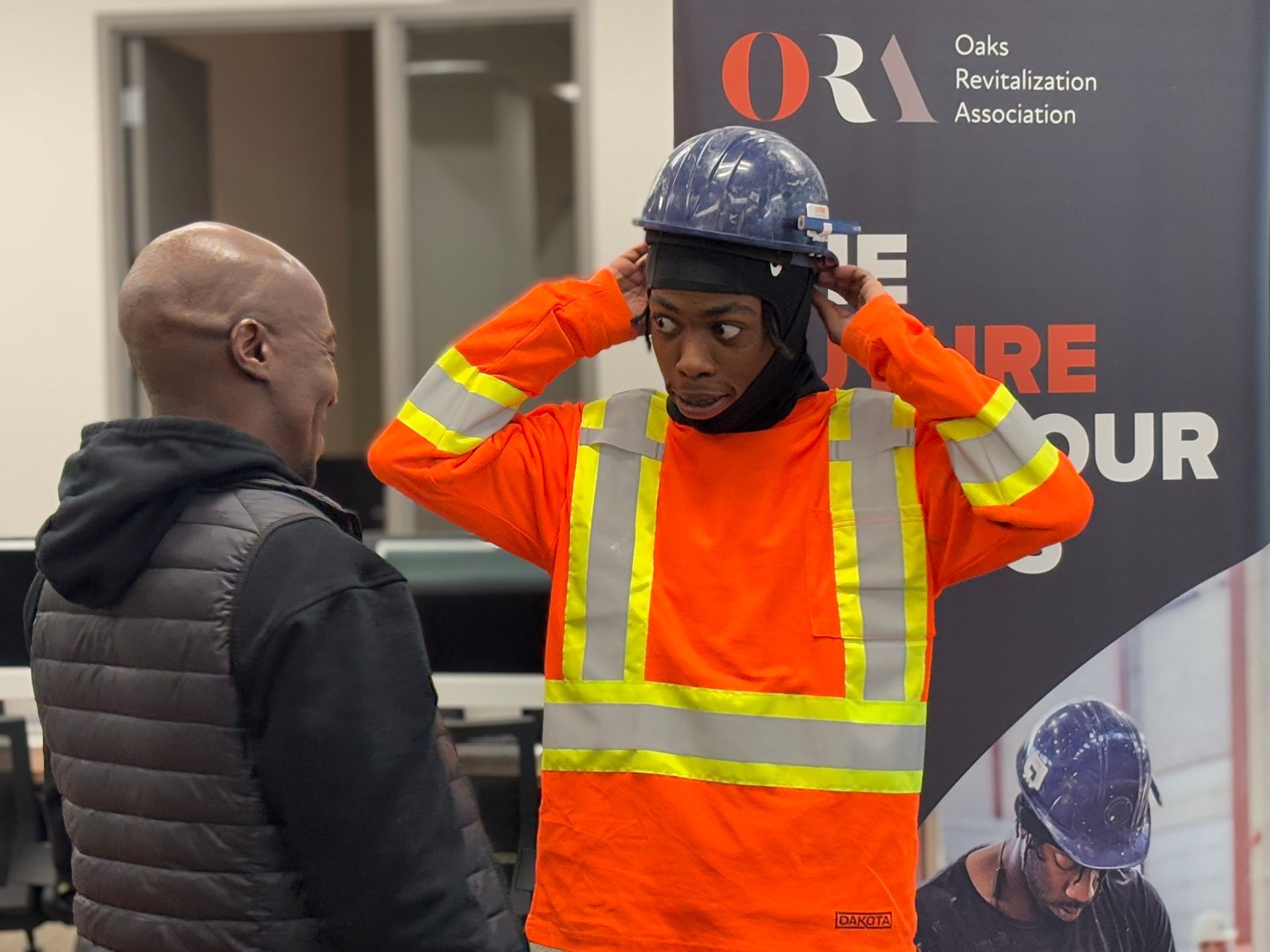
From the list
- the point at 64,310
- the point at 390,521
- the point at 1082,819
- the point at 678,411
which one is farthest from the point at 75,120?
the point at 1082,819

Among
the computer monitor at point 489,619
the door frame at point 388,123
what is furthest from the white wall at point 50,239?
the computer monitor at point 489,619

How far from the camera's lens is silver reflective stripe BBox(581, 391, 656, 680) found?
167 centimetres

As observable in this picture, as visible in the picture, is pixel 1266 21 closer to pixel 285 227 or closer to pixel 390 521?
pixel 390 521

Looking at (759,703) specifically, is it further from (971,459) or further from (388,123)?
(388,123)

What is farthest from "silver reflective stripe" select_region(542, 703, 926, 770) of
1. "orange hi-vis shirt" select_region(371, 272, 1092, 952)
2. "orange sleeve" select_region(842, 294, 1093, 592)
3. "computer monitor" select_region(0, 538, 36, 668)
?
"computer monitor" select_region(0, 538, 36, 668)

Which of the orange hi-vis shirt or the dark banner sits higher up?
the dark banner

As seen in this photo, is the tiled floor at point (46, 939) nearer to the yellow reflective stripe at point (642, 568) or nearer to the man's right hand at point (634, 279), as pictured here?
the yellow reflective stripe at point (642, 568)

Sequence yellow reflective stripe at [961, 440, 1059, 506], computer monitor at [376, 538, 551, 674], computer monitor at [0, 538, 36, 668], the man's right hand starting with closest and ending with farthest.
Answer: yellow reflective stripe at [961, 440, 1059, 506], the man's right hand, computer monitor at [376, 538, 551, 674], computer monitor at [0, 538, 36, 668]

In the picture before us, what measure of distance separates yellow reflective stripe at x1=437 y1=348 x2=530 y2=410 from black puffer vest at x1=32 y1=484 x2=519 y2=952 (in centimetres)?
54

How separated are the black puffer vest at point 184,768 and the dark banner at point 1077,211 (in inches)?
44.0

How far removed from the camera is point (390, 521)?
4887 millimetres

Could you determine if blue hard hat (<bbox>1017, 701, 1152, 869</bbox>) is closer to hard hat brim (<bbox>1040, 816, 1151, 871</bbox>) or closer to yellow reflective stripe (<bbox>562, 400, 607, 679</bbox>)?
hard hat brim (<bbox>1040, 816, 1151, 871</bbox>)

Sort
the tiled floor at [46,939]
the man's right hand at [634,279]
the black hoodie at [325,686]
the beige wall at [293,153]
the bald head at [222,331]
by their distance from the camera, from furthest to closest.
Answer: the beige wall at [293,153]
the tiled floor at [46,939]
the man's right hand at [634,279]
the bald head at [222,331]
the black hoodie at [325,686]

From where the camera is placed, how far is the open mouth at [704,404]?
163cm
